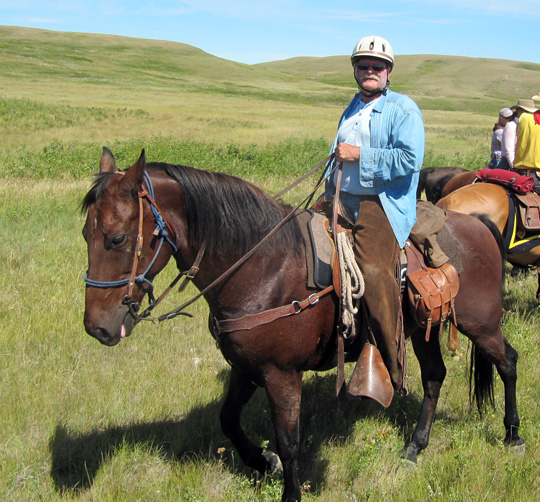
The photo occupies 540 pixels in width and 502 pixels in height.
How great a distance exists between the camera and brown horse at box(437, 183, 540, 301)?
20.2 feet

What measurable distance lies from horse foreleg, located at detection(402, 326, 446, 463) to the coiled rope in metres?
1.40

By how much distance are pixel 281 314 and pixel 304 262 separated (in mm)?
406

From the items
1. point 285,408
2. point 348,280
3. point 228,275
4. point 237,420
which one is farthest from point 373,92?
point 237,420

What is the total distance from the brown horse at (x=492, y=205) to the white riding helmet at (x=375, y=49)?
332cm

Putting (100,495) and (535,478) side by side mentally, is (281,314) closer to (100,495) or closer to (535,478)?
(100,495)

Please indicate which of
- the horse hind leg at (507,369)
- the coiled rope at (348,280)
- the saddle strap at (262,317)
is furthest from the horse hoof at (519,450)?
the saddle strap at (262,317)

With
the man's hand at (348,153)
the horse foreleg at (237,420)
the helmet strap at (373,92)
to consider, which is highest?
the helmet strap at (373,92)

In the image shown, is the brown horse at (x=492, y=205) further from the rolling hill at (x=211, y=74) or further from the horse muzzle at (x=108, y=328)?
the rolling hill at (x=211, y=74)

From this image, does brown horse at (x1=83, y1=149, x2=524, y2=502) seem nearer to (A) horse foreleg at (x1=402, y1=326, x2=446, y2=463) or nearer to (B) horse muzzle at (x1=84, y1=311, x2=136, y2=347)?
(B) horse muzzle at (x1=84, y1=311, x2=136, y2=347)

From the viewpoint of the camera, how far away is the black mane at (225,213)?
3.02 metres

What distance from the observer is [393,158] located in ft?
10.4

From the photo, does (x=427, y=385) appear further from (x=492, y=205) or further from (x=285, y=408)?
(x=492, y=205)

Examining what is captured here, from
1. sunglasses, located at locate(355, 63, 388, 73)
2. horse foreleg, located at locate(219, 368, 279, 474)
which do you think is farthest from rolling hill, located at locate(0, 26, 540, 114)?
sunglasses, located at locate(355, 63, 388, 73)

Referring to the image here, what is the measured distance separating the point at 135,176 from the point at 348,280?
1.48 m
